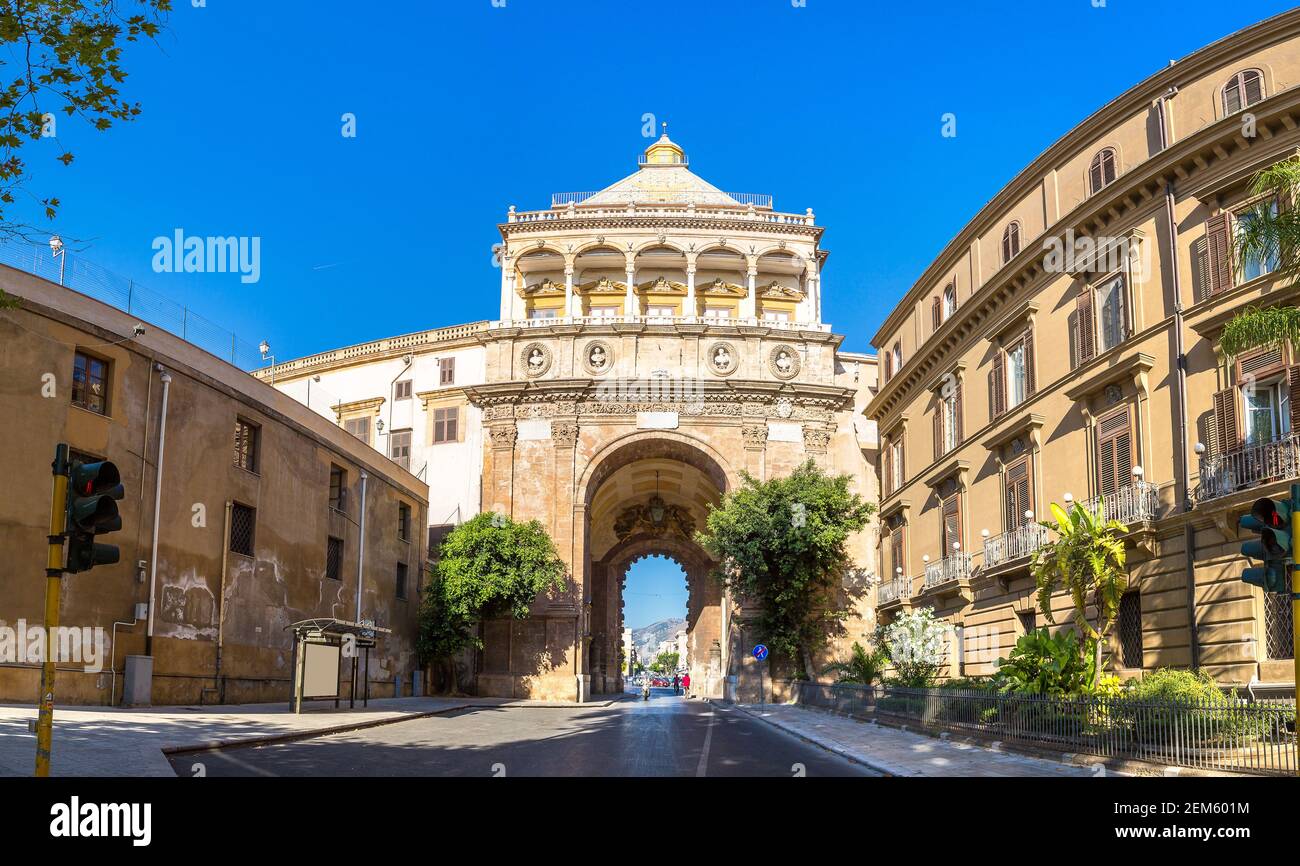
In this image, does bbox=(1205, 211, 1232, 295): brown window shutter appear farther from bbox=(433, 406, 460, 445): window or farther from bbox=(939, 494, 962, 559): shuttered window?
bbox=(433, 406, 460, 445): window

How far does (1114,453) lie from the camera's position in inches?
910

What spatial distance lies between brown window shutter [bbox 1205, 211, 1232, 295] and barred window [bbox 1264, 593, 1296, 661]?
5.75m

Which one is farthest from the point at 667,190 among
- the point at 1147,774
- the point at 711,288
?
the point at 1147,774

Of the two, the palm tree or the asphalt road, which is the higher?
the palm tree

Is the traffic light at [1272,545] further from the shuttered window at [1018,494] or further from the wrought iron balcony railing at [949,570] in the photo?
the wrought iron balcony railing at [949,570]

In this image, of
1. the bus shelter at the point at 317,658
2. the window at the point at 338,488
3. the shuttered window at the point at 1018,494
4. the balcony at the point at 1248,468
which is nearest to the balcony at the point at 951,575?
the shuttered window at the point at 1018,494

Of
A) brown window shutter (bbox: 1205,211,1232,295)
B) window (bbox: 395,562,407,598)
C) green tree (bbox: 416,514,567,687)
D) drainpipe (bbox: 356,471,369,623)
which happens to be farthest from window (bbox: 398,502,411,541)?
brown window shutter (bbox: 1205,211,1232,295)

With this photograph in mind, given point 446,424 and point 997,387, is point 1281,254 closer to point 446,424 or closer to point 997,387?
point 997,387

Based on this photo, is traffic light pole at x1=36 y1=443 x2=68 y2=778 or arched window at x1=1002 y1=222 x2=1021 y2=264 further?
arched window at x1=1002 y1=222 x2=1021 y2=264

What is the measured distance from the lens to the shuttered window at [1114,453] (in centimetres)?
2261

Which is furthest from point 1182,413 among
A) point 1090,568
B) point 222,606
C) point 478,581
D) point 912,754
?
point 478,581

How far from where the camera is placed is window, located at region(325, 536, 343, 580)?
110 ft

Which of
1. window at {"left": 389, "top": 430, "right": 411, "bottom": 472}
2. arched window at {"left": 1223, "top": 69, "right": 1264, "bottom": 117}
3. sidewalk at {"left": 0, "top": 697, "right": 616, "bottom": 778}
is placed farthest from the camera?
window at {"left": 389, "top": 430, "right": 411, "bottom": 472}

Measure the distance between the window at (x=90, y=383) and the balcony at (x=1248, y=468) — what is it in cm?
2128
